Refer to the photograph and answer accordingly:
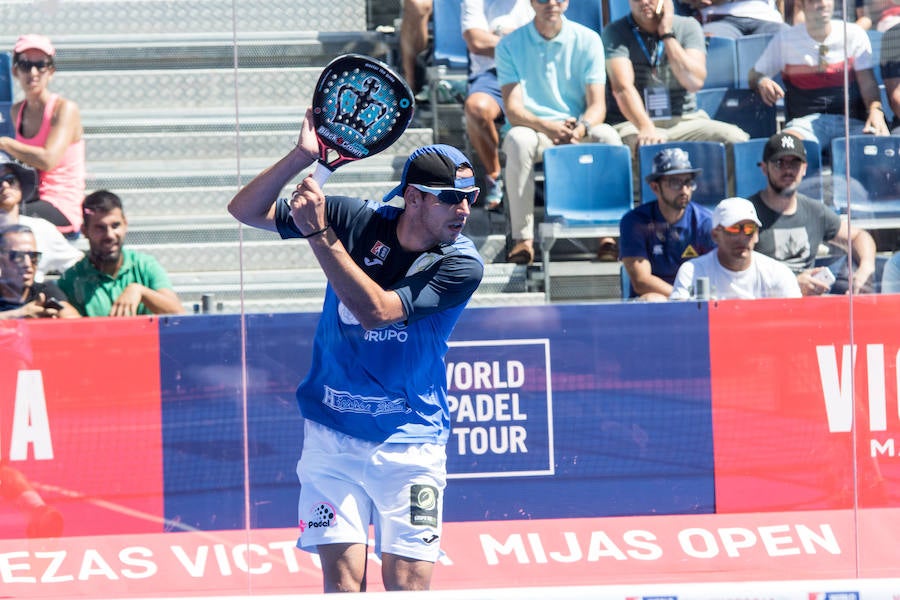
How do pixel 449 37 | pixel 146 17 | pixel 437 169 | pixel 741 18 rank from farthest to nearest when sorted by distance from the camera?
pixel 449 37
pixel 741 18
pixel 146 17
pixel 437 169

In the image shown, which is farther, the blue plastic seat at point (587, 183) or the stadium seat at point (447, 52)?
the stadium seat at point (447, 52)

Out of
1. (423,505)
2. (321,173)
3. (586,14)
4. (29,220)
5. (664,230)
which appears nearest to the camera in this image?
(321,173)

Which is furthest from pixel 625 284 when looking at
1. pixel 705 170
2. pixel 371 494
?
pixel 371 494

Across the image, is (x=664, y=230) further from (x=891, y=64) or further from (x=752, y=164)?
(x=891, y=64)

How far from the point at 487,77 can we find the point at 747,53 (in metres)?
1.21

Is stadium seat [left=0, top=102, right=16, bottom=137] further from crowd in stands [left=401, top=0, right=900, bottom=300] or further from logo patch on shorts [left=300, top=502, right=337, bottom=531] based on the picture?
logo patch on shorts [left=300, top=502, right=337, bottom=531]

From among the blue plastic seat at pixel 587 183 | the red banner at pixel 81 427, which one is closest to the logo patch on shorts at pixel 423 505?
the red banner at pixel 81 427

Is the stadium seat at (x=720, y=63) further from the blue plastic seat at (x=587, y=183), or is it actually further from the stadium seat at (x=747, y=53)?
the blue plastic seat at (x=587, y=183)

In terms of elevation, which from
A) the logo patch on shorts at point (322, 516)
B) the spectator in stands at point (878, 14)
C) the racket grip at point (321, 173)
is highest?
the spectator in stands at point (878, 14)

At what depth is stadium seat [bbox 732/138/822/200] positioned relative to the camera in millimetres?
5512

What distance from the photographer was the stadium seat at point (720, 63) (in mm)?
5638

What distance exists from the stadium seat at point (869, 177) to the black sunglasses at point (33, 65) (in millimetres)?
3475

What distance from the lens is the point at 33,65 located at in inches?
208

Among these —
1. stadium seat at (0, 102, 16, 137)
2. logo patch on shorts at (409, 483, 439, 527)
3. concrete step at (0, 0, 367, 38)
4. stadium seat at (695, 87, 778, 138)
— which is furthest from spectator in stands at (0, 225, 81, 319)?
stadium seat at (695, 87, 778, 138)
